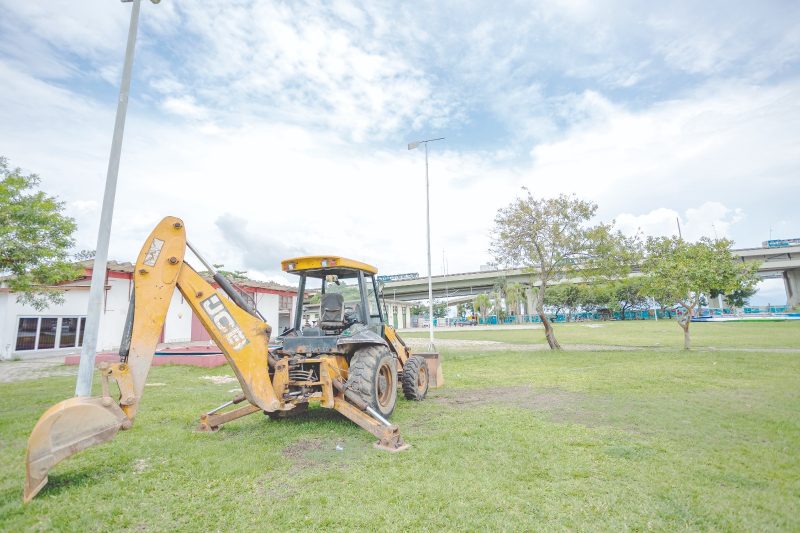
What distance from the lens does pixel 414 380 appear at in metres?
8.42

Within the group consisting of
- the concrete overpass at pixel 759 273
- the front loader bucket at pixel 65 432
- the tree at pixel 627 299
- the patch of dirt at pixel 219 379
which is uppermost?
the concrete overpass at pixel 759 273

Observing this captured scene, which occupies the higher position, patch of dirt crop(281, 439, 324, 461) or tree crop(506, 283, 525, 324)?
tree crop(506, 283, 525, 324)

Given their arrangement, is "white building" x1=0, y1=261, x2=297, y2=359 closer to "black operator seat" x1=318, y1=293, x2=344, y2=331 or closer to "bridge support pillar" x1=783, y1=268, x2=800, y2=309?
"black operator seat" x1=318, y1=293, x2=344, y2=331

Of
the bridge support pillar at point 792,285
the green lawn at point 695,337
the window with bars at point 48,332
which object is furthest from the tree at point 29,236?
the bridge support pillar at point 792,285

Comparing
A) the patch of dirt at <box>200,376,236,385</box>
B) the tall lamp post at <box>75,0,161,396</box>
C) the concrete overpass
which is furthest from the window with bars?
the concrete overpass

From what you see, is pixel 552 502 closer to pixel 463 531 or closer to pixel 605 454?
pixel 463 531

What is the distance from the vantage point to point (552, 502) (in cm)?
386

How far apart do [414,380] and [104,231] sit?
5.76m

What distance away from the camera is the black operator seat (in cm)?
738

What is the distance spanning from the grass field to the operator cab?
1.54m

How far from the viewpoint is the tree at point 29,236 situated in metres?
8.43

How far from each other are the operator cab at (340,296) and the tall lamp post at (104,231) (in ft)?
8.56

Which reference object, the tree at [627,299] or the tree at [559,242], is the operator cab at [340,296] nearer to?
the tree at [559,242]

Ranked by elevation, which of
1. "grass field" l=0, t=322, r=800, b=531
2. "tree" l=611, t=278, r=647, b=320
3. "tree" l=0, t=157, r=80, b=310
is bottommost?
"grass field" l=0, t=322, r=800, b=531
